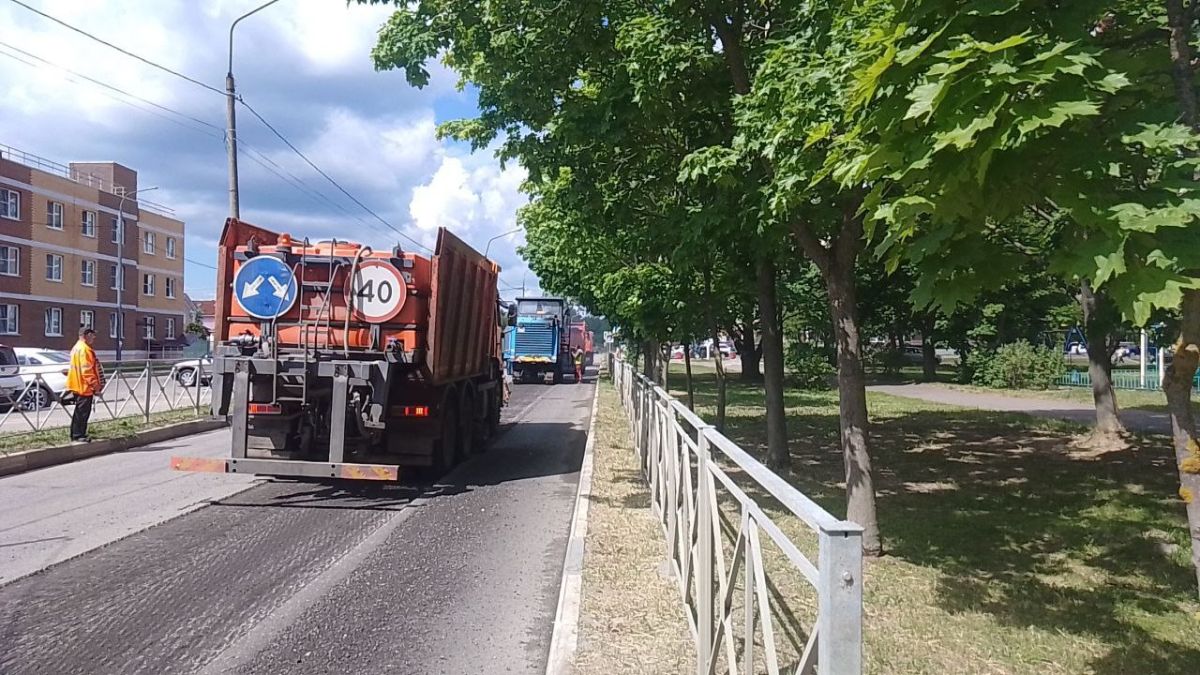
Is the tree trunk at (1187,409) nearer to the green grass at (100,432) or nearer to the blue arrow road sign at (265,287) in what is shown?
the blue arrow road sign at (265,287)

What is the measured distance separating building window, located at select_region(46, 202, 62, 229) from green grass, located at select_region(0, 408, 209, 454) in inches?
1408

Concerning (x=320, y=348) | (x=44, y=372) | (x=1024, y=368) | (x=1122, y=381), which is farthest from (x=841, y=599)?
(x=1122, y=381)

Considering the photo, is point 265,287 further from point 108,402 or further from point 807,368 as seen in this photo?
point 807,368

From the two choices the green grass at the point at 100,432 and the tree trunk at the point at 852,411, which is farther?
the green grass at the point at 100,432

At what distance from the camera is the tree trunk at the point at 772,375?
10.1 m

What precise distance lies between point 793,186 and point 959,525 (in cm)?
404

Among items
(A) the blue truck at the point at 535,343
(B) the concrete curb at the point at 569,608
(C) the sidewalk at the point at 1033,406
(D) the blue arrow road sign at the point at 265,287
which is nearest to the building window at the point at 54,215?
(A) the blue truck at the point at 535,343

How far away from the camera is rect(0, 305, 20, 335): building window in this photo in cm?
4216

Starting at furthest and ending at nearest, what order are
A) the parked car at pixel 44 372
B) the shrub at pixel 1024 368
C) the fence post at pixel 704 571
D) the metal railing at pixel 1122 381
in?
the metal railing at pixel 1122 381, the shrub at pixel 1024 368, the parked car at pixel 44 372, the fence post at pixel 704 571

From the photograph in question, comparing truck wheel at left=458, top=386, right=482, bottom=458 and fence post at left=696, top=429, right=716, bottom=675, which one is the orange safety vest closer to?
truck wheel at left=458, top=386, right=482, bottom=458

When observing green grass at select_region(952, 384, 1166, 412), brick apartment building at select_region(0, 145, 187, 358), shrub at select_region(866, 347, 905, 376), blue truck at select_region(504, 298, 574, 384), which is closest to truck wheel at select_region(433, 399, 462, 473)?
green grass at select_region(952, 384, 1166, 412)

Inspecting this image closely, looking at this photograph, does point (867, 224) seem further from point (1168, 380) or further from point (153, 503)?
point (153, 503)

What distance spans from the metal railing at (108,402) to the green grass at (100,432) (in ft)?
0.64

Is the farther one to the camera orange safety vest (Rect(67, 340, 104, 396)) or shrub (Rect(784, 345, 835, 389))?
shrub (Rect(784, 345, 835, 389))
